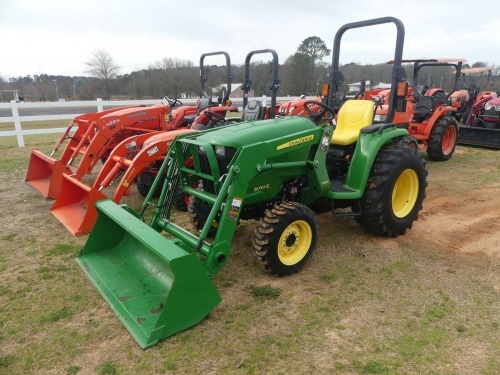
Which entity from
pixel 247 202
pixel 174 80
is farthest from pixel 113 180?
pixel 174 80

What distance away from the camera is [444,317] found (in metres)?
2.79

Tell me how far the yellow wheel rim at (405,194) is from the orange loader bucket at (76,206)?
327cm

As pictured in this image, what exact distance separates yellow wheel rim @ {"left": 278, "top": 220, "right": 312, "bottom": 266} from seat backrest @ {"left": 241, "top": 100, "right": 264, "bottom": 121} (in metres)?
3.20

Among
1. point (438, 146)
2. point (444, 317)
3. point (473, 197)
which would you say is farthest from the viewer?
point (438, 146)

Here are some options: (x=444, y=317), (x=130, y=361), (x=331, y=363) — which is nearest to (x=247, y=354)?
(x=331, y=363)

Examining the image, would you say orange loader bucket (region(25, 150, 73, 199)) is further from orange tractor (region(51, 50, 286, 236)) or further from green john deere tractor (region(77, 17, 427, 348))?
green john deere tractor (region(77, 17, 427, 348))

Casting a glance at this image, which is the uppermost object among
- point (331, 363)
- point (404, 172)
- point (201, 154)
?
point (201, 154)

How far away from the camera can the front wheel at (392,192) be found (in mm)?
3805

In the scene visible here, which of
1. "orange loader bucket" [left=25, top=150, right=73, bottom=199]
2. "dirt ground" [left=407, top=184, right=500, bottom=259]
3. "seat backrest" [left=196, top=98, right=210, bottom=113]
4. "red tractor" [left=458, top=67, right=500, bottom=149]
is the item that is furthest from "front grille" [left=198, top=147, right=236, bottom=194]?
"red tractor" [left=458, top=67, right=500, bottom=149]

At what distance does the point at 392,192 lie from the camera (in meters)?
3.93

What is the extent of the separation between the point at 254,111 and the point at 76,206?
304 centimetres

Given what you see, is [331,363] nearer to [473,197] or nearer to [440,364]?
[440,364]

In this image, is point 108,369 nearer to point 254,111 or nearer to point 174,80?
point 254,111

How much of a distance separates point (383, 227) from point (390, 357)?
69.5 inches
